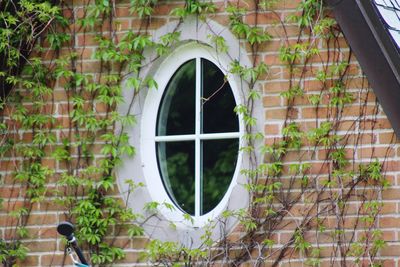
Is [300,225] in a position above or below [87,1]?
below

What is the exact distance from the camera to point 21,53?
8.28 metres

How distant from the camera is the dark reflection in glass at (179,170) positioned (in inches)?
314

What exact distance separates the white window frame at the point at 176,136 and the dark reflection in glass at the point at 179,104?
0.03 meters

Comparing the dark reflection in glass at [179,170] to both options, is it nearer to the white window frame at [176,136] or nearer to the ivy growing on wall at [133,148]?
the white window frame at [176,136]

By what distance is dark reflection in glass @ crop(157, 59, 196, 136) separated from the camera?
317 inches

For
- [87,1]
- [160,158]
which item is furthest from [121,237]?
[87,1]

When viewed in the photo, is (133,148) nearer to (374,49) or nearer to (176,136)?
(176,136)

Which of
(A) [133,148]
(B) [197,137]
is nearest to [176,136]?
(B) [197,137]

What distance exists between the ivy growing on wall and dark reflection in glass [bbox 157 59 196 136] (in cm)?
16

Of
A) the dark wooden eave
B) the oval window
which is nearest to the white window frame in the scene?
the oval window

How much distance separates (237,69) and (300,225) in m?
1.04

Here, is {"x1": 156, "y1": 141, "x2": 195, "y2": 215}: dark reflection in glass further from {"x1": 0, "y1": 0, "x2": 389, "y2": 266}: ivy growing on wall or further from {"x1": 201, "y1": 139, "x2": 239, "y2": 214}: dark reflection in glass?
{"x1": 0, "y1": 0, "x2": 389, "y2": 266}: ivy growing on wall

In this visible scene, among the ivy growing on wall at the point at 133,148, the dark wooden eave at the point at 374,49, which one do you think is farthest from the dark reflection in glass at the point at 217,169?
the dark wooden eave at the point at 374,49

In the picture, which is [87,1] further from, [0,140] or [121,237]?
[121,237]
